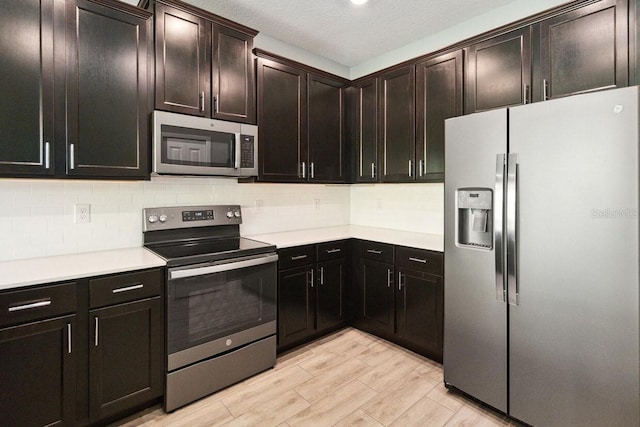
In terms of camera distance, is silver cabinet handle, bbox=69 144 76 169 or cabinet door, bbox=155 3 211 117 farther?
cabinet door, bbox=155 3 211 117

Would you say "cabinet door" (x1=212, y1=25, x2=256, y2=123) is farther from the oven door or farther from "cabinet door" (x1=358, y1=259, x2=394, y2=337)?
"cabinet door" (x1=358, y1=259, x2=394, y2=337)

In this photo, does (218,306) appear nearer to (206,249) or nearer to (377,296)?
(206,249)

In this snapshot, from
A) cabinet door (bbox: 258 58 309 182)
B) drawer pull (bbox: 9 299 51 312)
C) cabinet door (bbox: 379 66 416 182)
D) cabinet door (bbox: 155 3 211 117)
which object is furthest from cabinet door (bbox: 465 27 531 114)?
drawer pull (bbox: 9 299 51 312)

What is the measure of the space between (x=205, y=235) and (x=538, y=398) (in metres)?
2.47

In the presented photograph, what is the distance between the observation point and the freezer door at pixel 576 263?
156 cm

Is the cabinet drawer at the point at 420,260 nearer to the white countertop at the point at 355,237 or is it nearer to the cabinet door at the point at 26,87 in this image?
the white countertop at the point at 355,237

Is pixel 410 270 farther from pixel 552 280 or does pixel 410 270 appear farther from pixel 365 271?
pixel 552 280

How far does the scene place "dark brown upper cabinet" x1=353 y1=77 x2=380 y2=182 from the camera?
3.33m

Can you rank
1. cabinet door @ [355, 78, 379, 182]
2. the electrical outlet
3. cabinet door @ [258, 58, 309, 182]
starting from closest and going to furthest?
the electrical outlet
cabinet door @ [258, 58, 309, 182]
cabinet door @ [355, 78, 379, 182]

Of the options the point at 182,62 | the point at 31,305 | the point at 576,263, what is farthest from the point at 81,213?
the point at 576,263

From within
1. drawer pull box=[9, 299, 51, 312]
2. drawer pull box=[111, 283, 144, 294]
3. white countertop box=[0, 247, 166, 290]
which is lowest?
drawer pull box=[9, 299, 51, 312]

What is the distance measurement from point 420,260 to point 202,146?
1.86 meters

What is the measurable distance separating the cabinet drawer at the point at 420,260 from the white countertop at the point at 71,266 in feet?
5.83

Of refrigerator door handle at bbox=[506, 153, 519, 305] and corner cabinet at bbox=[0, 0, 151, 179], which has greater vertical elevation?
corner cabinet at bbox=[0, 0, 151, 179]
